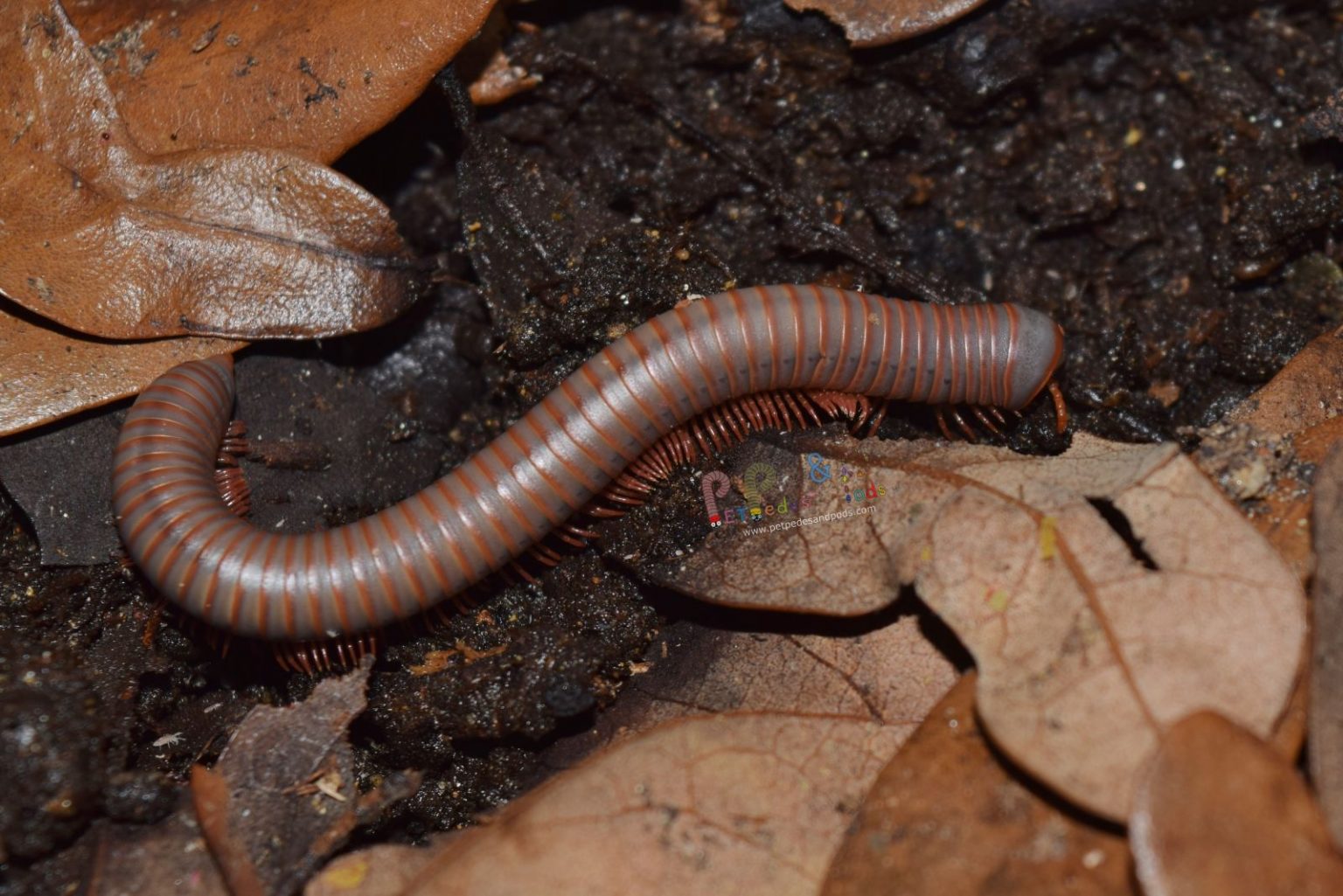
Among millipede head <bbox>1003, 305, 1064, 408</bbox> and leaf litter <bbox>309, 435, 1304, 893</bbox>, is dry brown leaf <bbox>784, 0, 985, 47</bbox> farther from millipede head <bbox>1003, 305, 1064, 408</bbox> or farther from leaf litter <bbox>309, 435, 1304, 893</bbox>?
leaf litter <bbox>309, 435, 1304, 893</bbox>

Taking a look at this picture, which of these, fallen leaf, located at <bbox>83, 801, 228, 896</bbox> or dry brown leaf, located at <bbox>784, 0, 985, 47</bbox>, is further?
dry brown leaf, located at <bbox>784, 0, 985, 47</bbox>

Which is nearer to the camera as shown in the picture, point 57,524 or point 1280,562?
point 1280,562

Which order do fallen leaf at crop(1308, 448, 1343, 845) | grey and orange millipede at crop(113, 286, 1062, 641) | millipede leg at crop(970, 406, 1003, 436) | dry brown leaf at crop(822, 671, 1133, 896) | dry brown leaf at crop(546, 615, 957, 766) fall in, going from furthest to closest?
millipede leg at crop(970, 406, 1003, 436), grey and orange millipede at crop(113, 286, 1062, 641), dry brown leaf at crop(546, 615, 957, 766), dry brown leaf at crop(822, 671, 1133, 896), fallen leaf at crop(1308, 448, 1343, 845)

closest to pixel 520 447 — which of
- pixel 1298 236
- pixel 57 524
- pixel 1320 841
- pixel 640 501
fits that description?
pixel 640 501

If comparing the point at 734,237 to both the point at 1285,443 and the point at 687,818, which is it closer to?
the point at 1285,443

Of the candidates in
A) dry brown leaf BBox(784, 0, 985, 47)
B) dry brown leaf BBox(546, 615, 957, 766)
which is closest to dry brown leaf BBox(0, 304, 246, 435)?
dry brown leaf BBox(546, 615, 957, 766)

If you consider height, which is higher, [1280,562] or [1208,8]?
[1208,8]

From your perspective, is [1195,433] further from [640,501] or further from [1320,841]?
[640,501]
